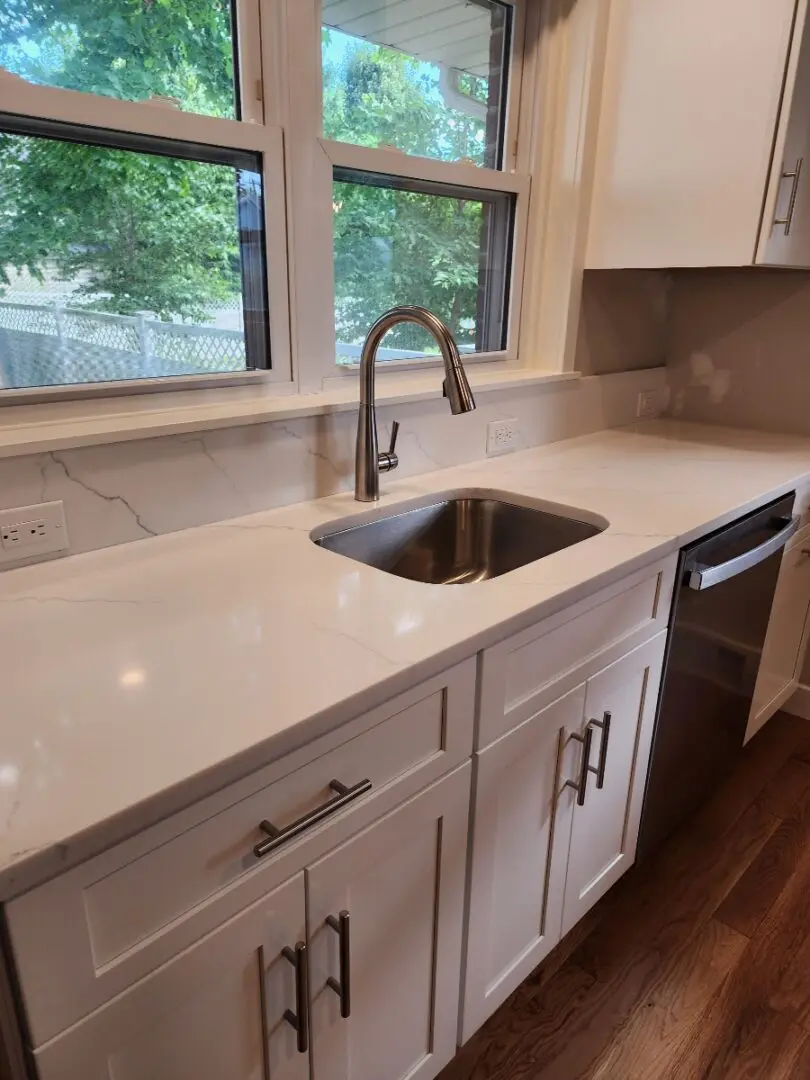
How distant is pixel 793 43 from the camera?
5.07ft

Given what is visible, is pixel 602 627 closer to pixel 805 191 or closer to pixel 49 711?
pixel 49 711

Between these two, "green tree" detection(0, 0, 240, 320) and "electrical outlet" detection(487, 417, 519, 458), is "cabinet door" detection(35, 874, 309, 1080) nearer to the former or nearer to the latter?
"green tree" detection(0, 0, 240, 320)

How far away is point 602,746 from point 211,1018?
0.79 metres

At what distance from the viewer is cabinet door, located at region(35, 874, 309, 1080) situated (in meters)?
0.67

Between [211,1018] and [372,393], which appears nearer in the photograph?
[211,1018]

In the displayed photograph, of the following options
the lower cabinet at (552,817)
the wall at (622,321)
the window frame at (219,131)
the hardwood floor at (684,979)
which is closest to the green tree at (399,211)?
the window frame at (219,131)

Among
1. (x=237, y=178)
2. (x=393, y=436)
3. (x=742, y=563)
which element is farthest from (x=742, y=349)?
(x=237, y=178)

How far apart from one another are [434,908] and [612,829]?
58cm

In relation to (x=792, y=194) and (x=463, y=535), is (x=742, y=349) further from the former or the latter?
(x=463, y=535)

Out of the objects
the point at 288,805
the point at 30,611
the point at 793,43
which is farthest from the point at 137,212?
the point at 793,43

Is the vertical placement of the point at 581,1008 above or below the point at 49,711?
below

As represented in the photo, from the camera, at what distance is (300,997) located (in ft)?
2.79

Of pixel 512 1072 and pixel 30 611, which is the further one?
pixel 512 1072

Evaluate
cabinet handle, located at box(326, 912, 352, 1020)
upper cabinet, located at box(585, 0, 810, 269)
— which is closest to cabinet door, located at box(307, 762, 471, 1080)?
cabinet handle, located at box(326, 912, 352, 1020)
